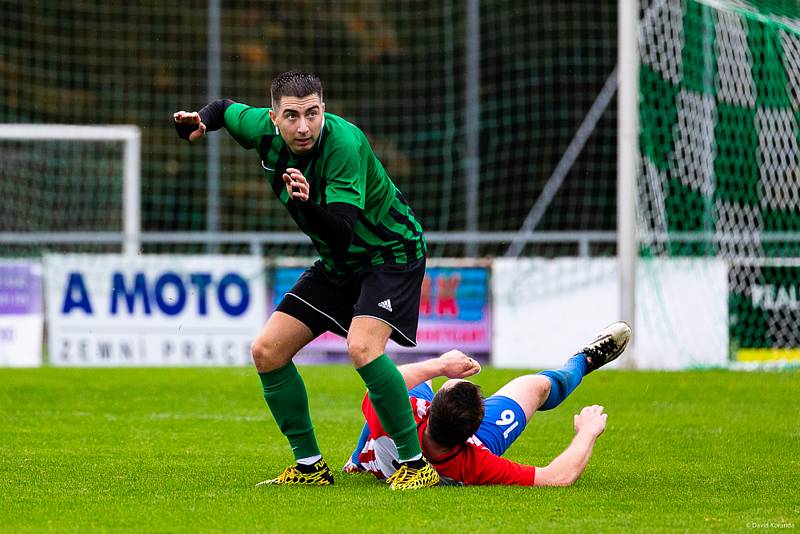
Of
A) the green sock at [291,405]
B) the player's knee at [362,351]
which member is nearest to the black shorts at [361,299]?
the player's knee at [362,351]

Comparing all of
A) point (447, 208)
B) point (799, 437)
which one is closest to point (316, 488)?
point (799, 437)

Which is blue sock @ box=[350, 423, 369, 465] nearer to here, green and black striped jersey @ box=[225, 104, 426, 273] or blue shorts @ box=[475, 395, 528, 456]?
blue shorts @ box=[475, 395, 528, 456]

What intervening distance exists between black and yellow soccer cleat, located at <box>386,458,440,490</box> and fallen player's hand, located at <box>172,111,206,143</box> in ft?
5.56

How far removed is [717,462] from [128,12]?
17097 millimetres

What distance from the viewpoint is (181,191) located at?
70.5 ft

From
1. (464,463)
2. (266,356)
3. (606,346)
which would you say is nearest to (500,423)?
(464,463)

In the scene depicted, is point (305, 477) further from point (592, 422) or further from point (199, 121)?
point (199, 121)

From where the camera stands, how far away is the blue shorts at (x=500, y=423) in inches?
250

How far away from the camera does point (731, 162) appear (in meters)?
14.4

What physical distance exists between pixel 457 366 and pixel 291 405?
2.73ft

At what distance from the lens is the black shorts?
6.02m

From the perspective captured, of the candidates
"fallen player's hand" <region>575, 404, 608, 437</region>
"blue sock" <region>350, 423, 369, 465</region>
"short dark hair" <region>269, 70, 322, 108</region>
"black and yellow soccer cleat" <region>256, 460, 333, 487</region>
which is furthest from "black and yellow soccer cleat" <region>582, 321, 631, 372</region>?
"short dark hair" <region>269, 70, 322, 108</region>

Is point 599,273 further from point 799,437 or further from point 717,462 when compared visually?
point 717,462

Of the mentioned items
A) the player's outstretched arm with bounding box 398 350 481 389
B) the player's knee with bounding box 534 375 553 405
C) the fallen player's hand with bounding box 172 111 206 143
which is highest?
the fallen player's hand with bounding box 172 111 206 143
